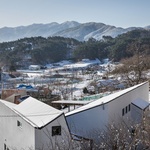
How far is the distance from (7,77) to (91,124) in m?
37.2

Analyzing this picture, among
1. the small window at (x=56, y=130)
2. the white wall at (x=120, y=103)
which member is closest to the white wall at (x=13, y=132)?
the small window at (x=56, y=130)

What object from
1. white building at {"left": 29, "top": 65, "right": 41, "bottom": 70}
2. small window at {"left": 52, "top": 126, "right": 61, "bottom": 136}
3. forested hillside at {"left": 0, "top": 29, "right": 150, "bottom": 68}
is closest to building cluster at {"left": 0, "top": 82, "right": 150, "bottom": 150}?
small window at {"left": 52, "top": 126, "right": 61, "bottom": 136}

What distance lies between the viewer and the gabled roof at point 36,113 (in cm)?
674

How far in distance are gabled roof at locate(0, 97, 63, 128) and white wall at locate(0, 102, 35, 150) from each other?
12cm

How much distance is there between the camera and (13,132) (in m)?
7.89

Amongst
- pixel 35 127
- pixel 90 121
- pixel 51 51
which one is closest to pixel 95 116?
pixel 90 121

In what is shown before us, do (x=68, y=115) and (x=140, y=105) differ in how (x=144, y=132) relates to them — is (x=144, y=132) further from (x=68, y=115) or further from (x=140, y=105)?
(x=140, y=105)

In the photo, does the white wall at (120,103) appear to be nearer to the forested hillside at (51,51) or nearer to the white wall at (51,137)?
the white wall at (51,137)

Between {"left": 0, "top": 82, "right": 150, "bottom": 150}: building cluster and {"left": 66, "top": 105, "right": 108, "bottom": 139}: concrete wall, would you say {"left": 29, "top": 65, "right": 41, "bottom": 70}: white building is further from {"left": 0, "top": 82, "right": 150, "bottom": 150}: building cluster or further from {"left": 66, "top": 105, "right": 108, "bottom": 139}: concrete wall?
{"left": 66, "top": 105, "right": 108, "bottom": 139}: concrete wall

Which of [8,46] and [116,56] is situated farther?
[8,46]

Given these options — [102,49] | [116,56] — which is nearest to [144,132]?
[116,56]

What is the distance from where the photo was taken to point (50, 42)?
70375 mm

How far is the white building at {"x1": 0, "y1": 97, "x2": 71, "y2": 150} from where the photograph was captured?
6.58 m

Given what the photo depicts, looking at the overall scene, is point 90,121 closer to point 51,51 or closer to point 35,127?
point 35,127
